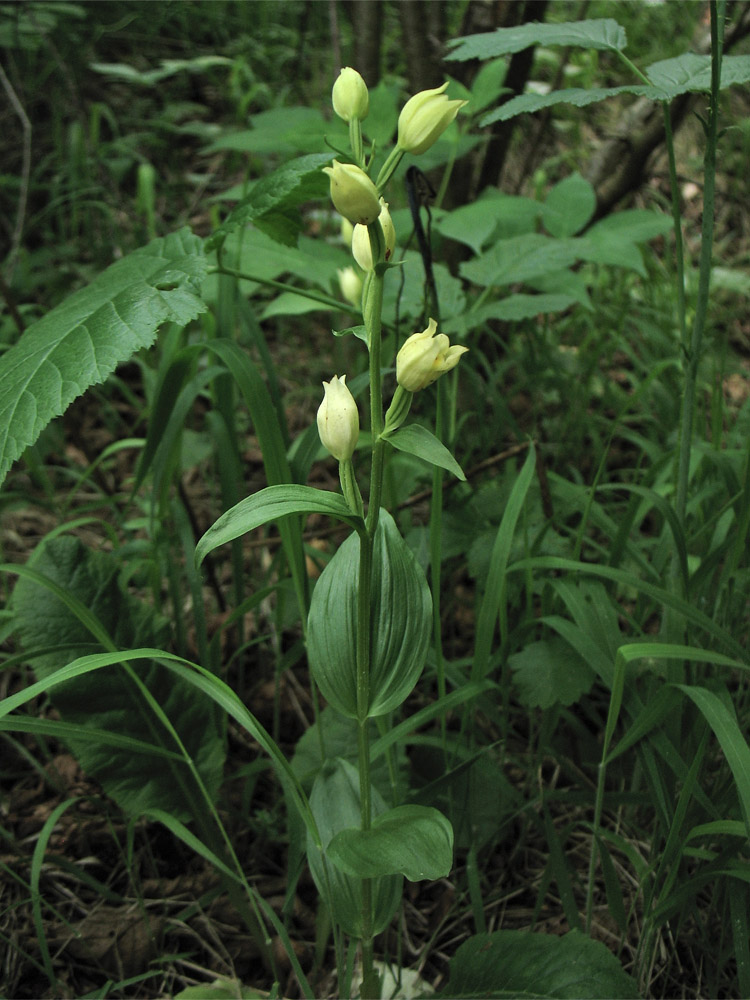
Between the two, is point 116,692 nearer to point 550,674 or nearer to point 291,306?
point 550,674

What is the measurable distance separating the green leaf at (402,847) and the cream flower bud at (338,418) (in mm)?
476

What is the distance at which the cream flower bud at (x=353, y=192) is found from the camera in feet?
2.46

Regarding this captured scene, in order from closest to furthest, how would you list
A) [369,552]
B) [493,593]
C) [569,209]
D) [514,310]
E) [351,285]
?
[369,552] < [493,593] < [351,285] < [514,310] < [569,209]

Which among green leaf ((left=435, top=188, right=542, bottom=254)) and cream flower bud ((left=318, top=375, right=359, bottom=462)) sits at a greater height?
cream flower bud ((left=318, top=375, right=359, bottom=462))

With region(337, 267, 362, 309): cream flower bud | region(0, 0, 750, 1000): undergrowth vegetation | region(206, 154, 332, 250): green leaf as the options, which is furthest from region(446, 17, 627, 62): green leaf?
region(337, 267, 362, 309): cream flower bud

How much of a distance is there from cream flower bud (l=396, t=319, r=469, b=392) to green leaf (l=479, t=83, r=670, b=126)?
0.35m

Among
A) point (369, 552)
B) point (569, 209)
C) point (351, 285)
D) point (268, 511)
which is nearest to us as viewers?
point (268, 511)

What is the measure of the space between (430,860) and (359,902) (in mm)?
223

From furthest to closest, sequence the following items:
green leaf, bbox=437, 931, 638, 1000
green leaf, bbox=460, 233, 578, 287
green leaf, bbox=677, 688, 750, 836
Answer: green leaf, bbox=460, 233, 578, 287, green leaf, bbox=437, 931, 638, 1000, green leaf, bbox=677, 688, 750, 836

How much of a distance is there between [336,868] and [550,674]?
445 mm

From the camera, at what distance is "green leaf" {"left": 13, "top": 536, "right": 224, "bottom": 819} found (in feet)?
3.94

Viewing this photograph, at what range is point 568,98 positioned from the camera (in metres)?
1.00

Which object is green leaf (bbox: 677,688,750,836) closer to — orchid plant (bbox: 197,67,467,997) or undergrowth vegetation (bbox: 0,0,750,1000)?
undergrowth vegetation (bbox: 0,0,750,1000)

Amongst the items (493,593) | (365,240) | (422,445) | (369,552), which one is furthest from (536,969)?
(365,240)
